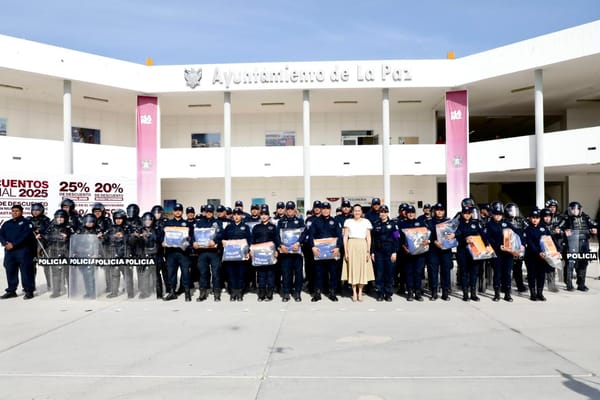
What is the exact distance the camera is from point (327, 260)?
28.1 ft

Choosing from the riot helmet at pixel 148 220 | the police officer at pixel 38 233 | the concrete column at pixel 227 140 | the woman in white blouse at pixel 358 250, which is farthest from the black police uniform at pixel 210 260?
the concrete column at pixel 227 140

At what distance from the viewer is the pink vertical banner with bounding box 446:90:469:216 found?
18984mm

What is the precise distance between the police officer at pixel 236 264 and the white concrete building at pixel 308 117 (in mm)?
10534

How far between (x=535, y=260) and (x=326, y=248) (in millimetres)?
3945

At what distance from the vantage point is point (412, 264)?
855 centimetres

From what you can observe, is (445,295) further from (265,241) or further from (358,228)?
(265,241)

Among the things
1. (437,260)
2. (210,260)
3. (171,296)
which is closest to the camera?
(437,260)

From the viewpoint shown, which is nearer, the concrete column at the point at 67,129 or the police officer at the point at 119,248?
the police officer at the point at 119,248

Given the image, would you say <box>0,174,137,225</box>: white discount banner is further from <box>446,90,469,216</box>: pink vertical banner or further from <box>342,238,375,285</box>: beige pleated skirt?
<box>446,90,469,216</box>: pink vertical banner

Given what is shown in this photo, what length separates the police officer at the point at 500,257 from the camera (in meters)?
8.38

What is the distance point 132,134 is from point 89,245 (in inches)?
634

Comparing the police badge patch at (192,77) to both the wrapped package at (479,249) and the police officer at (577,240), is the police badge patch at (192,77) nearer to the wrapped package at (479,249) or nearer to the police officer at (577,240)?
the wrapped package at (479,249)

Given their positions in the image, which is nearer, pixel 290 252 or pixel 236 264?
pixel 290 252

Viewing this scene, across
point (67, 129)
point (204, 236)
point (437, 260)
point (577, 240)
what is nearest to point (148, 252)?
point (204, 236)
